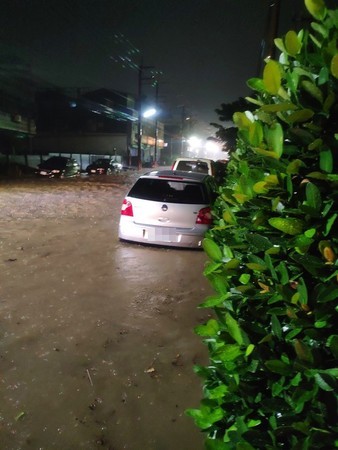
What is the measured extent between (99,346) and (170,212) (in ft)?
11.1

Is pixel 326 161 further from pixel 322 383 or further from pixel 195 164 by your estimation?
pixel 195 164

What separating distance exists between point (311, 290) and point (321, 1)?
1270mm

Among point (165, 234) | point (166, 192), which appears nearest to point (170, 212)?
point (165, 234)

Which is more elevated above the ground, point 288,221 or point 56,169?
point 288,221

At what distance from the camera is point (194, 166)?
1372 cm

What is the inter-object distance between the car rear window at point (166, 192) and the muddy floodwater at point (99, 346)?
3.72ft

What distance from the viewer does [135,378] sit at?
3.27 metres

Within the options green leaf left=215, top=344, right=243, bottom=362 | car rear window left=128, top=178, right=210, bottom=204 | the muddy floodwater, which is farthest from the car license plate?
green leaf left=215, top=344, right=243, bottom=362

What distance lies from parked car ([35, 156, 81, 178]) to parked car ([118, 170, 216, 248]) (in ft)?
66.1

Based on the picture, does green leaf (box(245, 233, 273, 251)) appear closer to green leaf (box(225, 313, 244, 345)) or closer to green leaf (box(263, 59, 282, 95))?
green leaf (box(225, 313, 244, 345))

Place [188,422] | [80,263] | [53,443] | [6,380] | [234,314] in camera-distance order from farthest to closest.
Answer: [80,263]
[6,380]
[188,422]
[53,443]
[234,314]

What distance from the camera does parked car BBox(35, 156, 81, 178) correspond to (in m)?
25.3

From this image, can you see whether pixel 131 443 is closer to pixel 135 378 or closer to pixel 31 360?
pixel 135 378

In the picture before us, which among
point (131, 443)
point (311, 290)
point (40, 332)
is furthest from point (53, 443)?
point (311, 290)
